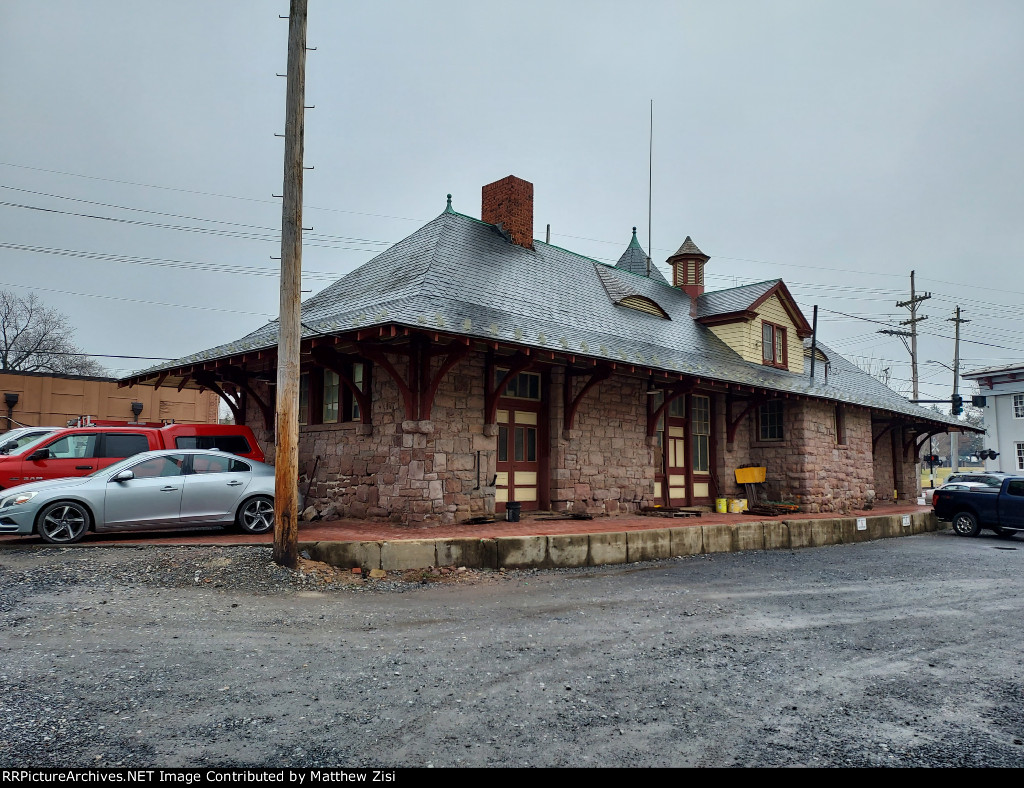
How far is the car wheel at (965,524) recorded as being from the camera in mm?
17719

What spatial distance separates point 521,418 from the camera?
543 inches

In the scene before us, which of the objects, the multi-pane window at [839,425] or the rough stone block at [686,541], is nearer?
the rough stone block at [686,541]

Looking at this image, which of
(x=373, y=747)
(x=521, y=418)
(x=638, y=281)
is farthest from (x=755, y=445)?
(x=373, y=747)

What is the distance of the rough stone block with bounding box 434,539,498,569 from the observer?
9.66 metres

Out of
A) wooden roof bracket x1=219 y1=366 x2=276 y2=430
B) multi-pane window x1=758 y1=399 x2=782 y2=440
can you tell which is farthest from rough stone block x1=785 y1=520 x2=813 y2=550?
wooden roof bracket x1=219 y1=366 x2=276 y2=430

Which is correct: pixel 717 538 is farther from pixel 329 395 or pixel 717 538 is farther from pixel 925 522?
pixel 925 522

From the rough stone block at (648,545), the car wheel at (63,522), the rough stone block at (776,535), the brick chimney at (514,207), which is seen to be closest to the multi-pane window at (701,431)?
the rough stone block at (776,535)

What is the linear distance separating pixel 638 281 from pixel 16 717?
747 inches

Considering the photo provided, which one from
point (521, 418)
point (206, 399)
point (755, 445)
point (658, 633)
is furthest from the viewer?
point (206, 399)

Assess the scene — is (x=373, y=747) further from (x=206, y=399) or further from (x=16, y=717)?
(x=206, y=399)

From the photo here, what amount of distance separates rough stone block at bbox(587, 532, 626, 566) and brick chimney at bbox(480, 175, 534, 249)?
8.85m

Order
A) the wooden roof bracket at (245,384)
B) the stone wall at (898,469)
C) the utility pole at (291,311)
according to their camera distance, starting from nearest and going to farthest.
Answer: the utility pole at (291,311)
the wooden roof bracket at (245,384)
the stone wall at (898,469)

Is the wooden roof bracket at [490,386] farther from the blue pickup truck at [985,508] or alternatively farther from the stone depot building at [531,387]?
the blue pickup truck at [985,508]

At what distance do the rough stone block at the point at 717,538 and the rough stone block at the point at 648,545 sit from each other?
1025mm
